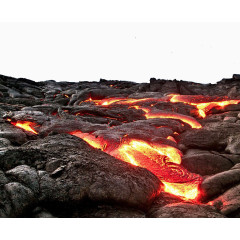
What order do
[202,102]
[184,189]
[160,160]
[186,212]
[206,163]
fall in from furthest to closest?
[202,102] < [160,160] < [206,163] < [184,189] < [186,212]

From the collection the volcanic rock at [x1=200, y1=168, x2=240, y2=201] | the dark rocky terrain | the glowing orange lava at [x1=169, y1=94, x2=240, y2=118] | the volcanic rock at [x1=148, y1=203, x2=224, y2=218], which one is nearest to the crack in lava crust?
the dark rocky terrain

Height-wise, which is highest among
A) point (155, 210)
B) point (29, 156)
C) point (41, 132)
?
point (41, 132)

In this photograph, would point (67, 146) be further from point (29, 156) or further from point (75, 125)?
point (75, 125)

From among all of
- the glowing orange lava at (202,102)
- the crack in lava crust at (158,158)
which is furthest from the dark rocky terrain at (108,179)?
the glowing orange lava at (202,102)

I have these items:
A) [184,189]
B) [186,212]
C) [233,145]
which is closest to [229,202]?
[186,212]

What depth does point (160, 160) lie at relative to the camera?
9148mm

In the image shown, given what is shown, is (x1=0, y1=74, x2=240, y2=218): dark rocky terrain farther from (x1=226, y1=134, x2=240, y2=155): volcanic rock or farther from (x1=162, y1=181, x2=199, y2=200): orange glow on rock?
(x1=162, y1=181, x2=199, y2=200): orange glow on rock

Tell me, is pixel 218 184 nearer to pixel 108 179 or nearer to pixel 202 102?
pixel 108 179

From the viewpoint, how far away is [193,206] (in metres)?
5.37

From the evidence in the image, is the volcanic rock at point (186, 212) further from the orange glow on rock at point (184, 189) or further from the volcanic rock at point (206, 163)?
the volcanic rock at point (206, 163)

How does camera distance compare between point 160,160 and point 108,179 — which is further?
point 160,160

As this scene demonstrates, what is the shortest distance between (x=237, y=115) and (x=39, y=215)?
1444 cm

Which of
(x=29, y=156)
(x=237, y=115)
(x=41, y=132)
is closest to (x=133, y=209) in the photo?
(x=29, y=156)

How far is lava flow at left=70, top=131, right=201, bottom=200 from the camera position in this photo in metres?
7.43
